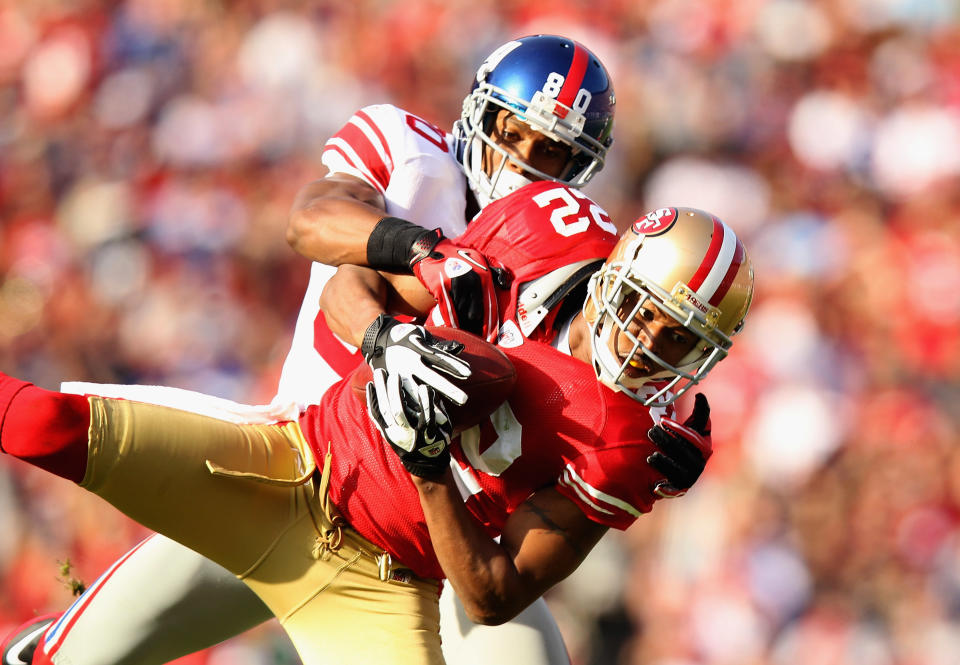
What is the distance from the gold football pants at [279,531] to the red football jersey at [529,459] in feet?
0.22

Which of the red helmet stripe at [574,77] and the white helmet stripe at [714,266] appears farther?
the red helmet stripe at [574,77]

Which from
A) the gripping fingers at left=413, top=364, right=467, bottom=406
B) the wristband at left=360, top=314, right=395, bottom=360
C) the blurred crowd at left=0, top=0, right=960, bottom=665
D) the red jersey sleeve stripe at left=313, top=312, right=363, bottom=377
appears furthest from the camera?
the blurred crowd at left=0, top=0, right=960, bottom=665

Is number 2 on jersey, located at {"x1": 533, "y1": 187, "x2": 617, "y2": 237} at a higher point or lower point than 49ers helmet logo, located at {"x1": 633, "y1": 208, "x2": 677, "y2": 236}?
lower

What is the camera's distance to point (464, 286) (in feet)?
6.81

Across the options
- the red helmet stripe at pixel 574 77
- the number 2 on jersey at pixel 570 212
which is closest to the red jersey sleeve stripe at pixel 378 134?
the red helmet stripe at pixel 574 77

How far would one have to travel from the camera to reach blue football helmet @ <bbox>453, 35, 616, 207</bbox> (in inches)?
94.7

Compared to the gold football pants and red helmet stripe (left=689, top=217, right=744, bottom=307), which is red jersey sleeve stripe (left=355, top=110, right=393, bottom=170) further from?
red helmet stripe (left=689, top=217, right=744, bottom=307)

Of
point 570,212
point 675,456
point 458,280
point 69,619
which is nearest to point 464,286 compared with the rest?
point 458,280

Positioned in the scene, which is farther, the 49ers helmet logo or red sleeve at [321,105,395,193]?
red sleeve at [321,105,395,193]

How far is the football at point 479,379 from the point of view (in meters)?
1.86

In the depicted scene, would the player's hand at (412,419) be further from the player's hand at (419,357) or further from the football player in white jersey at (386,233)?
the football player in white jersey at (386,233)

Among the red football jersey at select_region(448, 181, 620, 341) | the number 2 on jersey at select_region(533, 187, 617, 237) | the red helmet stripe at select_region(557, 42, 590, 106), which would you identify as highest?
the red helmet stripe at select_region(557, 42, 590, 106)

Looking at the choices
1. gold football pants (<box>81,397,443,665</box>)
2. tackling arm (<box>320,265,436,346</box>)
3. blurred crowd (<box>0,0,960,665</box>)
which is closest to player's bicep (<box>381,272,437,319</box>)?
tackling arm (<box>320,265,436,346</box>)

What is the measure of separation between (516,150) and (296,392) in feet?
2.30
